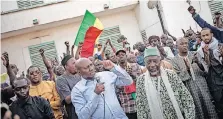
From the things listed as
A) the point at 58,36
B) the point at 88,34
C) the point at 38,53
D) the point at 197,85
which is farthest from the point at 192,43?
the point at 38,53

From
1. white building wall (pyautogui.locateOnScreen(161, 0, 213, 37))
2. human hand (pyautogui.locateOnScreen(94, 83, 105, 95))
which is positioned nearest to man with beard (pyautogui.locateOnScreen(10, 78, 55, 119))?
human hand (pyautogui.locateOnScreen(94, 83, 105, 95))

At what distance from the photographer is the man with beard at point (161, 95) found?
12.4ft

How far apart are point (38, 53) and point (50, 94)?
867 centimetres

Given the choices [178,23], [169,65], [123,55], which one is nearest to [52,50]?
[178,23]

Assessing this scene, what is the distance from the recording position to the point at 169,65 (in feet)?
15.3

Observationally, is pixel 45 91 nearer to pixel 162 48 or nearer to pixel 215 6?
pixel 162 48

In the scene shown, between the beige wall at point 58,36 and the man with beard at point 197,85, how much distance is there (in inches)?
352

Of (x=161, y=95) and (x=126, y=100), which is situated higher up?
(x=161, y=95)

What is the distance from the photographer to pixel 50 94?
4.97 m

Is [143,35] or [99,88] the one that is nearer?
[99,88]

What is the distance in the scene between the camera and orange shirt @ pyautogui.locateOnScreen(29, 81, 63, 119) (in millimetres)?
4902

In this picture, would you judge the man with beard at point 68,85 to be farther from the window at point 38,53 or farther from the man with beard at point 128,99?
the window at point 38,53

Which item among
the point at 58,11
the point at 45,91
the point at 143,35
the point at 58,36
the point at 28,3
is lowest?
the point at 45,91

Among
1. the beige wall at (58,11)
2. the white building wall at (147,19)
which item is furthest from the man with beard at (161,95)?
the beige wall at (58,11)
